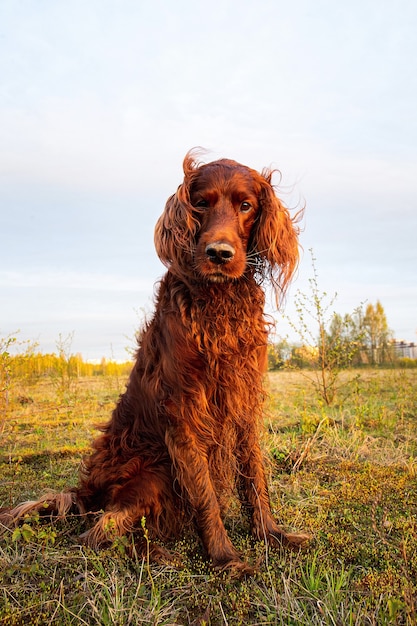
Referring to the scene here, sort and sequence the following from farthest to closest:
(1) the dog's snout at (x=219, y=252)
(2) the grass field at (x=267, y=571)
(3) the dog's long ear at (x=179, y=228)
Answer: (3) the dog's long ear at (x=179, y=228) < (1) the dog's snout at (x=219, y=252) < (2) the grass field at (x=267, y=571)

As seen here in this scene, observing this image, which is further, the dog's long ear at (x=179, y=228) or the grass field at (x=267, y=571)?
the dog's long ear at (x=179, y=228)

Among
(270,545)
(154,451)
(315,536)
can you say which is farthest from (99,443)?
(315,536)

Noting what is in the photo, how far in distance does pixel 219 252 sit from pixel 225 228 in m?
0.19

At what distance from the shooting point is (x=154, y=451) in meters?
2.75

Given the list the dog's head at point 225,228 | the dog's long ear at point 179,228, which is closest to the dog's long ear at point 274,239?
the dog's head at point 225,228

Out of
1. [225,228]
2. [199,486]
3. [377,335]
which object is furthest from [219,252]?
[377,335]

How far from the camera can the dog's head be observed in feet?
8.38

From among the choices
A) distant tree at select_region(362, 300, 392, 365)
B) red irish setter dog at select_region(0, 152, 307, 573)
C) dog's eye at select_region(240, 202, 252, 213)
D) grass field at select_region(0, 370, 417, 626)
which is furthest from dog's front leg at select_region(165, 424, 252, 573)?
distant tree at select_region(362, 300, 392, 365)

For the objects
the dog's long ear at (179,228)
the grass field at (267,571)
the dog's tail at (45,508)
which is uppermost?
the dog's long ear at (179,228)

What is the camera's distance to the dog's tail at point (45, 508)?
9.21 feet

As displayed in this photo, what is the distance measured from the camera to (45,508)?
289 cm

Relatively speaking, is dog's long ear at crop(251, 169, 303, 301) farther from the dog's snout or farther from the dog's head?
the dog's snout

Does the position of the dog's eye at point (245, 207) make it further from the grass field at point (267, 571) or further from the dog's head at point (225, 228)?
the grass field at point (267, 571)

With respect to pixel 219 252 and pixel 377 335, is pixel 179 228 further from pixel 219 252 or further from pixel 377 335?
pixel 377 335
